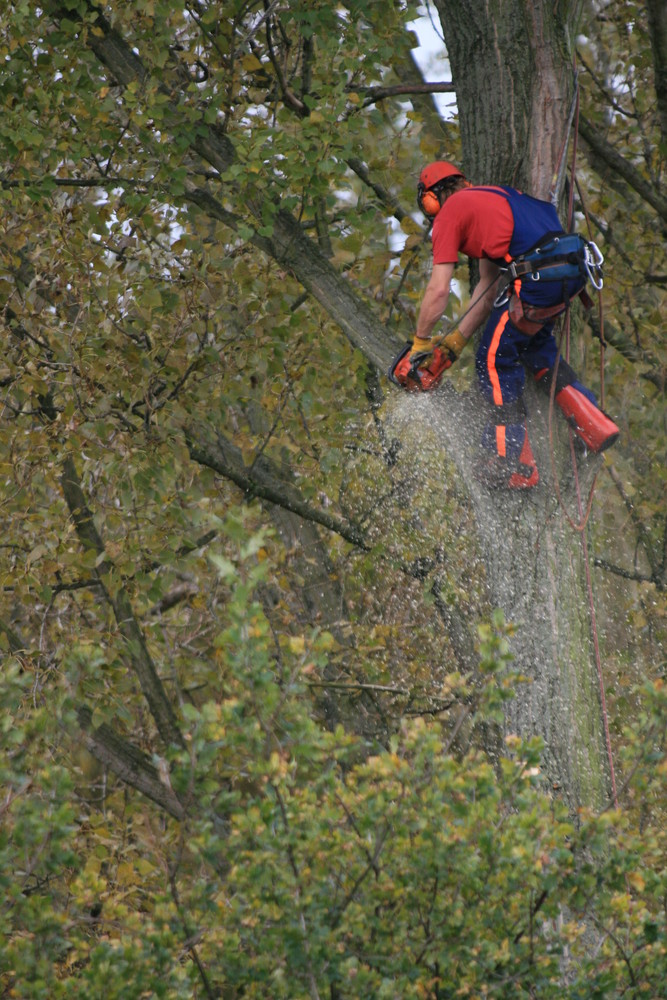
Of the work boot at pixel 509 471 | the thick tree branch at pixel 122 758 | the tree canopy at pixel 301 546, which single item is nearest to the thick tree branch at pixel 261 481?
the tree canopy at pixel 301 546

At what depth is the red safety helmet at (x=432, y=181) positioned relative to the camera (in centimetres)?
477

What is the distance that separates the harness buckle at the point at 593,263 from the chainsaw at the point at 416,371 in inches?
25.2

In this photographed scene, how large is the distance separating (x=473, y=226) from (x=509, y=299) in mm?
327

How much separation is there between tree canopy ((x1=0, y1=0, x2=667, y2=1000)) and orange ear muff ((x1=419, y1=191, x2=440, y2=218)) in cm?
19

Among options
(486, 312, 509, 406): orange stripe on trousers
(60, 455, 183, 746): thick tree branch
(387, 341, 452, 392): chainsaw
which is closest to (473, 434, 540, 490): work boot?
(486, 312, 509, 406): orange stripe on trousers

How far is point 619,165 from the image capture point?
241 inches

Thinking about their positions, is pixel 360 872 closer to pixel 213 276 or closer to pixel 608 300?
pixel 213 276

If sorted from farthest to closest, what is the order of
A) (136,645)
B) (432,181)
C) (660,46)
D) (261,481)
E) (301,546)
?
(301,546)
(261,481)
(136,645)
(660,46)
(432,181)

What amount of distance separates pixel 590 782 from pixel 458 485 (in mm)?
1409

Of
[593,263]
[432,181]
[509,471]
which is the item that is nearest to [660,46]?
[593,263]

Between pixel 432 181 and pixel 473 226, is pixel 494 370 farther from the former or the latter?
pixel 432 181

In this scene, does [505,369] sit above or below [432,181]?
below

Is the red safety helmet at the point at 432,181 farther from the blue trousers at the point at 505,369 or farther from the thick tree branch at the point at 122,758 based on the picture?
the thick tree branch at the point at 122,758

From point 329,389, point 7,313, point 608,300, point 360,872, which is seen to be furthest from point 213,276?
point 360,872
